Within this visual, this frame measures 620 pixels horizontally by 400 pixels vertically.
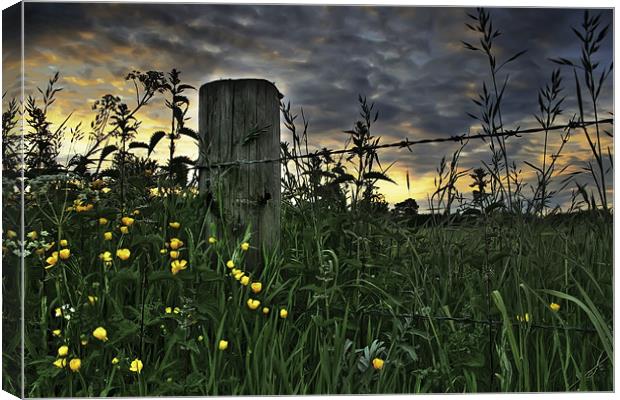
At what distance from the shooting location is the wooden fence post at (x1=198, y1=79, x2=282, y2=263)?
272 centimetres

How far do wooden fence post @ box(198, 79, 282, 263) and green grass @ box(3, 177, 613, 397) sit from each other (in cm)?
10

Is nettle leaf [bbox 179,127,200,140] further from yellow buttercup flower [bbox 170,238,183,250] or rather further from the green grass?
yellow buttercup flower [bbox 170,238,183,250]

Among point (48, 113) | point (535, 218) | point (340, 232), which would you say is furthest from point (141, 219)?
point (535, 218)

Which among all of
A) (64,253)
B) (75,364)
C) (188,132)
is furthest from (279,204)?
(75,364)

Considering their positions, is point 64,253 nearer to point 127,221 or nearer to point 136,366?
point 127,221

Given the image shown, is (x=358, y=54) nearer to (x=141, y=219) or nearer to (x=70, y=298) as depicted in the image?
(x=141, y=219)

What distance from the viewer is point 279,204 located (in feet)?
9.14

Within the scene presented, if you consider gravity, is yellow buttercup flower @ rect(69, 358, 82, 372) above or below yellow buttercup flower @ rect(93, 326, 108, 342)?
below

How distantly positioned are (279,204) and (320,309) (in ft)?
1.62

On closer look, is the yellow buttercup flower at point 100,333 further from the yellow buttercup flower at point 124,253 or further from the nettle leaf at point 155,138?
the nettle leaf at point 155,138

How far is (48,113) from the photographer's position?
2596mm

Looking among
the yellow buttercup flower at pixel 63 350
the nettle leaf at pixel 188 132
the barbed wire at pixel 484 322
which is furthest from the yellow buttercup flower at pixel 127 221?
the barbed wire at pixel 484 322

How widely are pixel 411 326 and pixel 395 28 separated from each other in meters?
1.16

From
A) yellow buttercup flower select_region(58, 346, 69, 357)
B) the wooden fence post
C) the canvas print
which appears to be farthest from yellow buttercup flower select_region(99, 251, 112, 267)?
the wooden fence post
